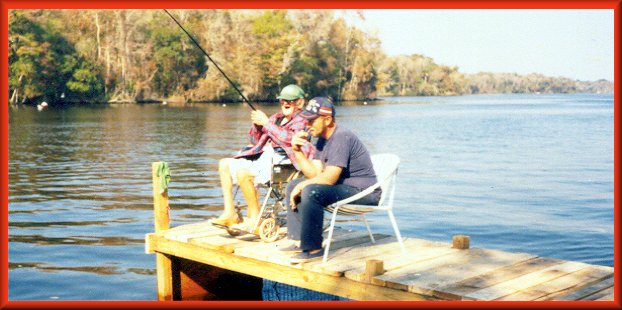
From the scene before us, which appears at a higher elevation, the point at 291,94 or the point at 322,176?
the point at 291,94

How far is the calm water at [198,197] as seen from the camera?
396 inches

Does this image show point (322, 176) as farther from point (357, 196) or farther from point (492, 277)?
point (492, 277)

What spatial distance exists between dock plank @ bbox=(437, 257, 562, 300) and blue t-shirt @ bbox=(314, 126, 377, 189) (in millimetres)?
1195

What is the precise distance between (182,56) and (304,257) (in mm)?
75793

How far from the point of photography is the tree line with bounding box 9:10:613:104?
7106 centimetres

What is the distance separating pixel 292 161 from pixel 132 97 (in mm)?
70145

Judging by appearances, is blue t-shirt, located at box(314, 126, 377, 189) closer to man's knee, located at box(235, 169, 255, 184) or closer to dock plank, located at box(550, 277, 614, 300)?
man's knee, located at box(235, 169, 255, 184)

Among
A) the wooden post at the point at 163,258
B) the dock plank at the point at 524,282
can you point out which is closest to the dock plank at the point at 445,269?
the dock plank at the point at 524,282

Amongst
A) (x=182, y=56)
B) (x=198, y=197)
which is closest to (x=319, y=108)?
(x=198, y=197)

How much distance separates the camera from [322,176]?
6.18m

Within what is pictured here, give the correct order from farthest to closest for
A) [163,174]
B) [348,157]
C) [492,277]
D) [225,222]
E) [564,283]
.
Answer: [163,174]
[225,222]
[348,157]
[492,277]
[564,283]

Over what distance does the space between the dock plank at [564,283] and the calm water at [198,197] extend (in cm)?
441

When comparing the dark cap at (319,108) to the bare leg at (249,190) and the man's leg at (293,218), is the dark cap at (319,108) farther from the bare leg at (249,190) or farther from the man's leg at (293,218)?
the bare leg at (249,190)

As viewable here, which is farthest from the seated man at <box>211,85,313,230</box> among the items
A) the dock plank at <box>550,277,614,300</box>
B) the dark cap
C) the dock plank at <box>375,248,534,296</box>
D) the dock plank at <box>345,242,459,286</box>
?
the dock plank at <box>550,277,614,300</box>
